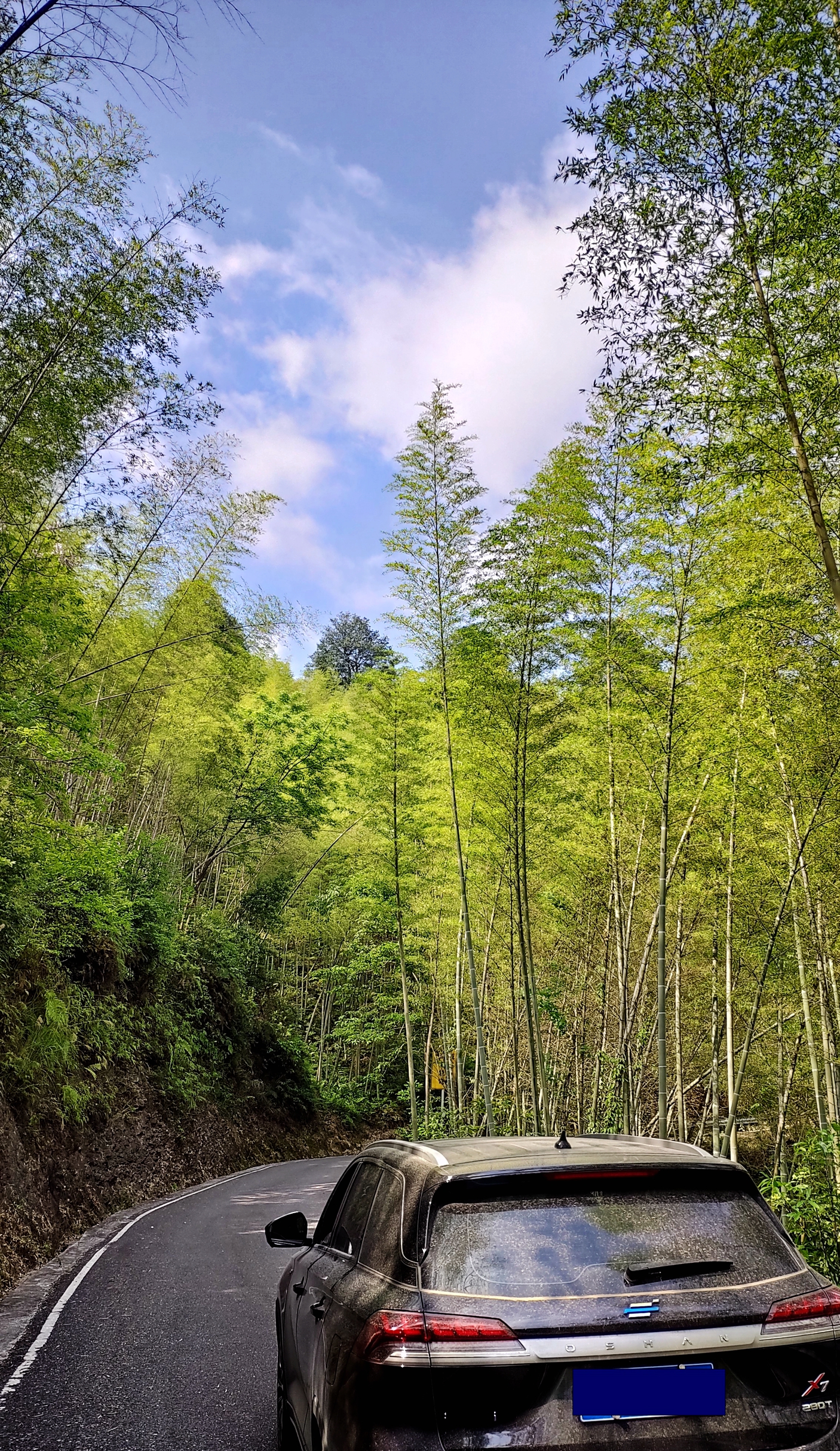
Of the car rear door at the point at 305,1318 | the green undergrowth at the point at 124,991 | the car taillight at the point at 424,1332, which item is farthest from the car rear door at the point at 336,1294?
the green undergrowth at the point at 124,991

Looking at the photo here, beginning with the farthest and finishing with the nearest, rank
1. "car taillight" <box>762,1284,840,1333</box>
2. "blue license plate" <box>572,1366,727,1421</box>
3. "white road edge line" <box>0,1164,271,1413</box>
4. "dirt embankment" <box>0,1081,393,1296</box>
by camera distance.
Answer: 1. "dirt embankment" <box>0,1081,393,1296</box>
2. "white road edge line" <box>0,1164,271,1413</box>
3. "car taillight" <box>762,1284,840,1333</box>
4. "blue license plate" <box>572,1366,727,1421</box>

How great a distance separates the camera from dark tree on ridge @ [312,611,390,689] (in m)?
52.3

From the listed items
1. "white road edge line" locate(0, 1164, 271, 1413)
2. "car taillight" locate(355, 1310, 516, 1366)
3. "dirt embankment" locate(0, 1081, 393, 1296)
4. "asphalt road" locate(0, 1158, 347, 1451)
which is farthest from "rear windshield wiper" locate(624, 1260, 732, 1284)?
"dirt embankment" locate(0, 1081, 393, 1296)

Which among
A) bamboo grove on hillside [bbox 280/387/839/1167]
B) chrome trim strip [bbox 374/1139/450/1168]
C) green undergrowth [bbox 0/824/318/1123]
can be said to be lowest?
chrome trim strip [bbox 374/1139/450/1168]

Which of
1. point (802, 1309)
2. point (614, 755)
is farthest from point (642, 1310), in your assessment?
point (614, 755)

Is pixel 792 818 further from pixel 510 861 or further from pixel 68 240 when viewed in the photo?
pixel 68 240

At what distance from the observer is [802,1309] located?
1.65 m

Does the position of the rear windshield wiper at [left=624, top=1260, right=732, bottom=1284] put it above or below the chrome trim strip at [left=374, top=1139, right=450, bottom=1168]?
below

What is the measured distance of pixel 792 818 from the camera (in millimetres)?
8609

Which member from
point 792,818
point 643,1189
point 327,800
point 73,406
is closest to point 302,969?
point 327,800

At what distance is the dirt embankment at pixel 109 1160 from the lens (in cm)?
700

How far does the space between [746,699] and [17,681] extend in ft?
20.0

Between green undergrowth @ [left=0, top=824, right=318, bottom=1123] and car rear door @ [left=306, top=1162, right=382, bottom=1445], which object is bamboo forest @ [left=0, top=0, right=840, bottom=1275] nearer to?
green undergrowth @ [left=0, top=824, right=318, bottom=1123]

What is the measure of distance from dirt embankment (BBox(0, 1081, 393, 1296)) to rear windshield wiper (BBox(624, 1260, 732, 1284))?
5.82 m
